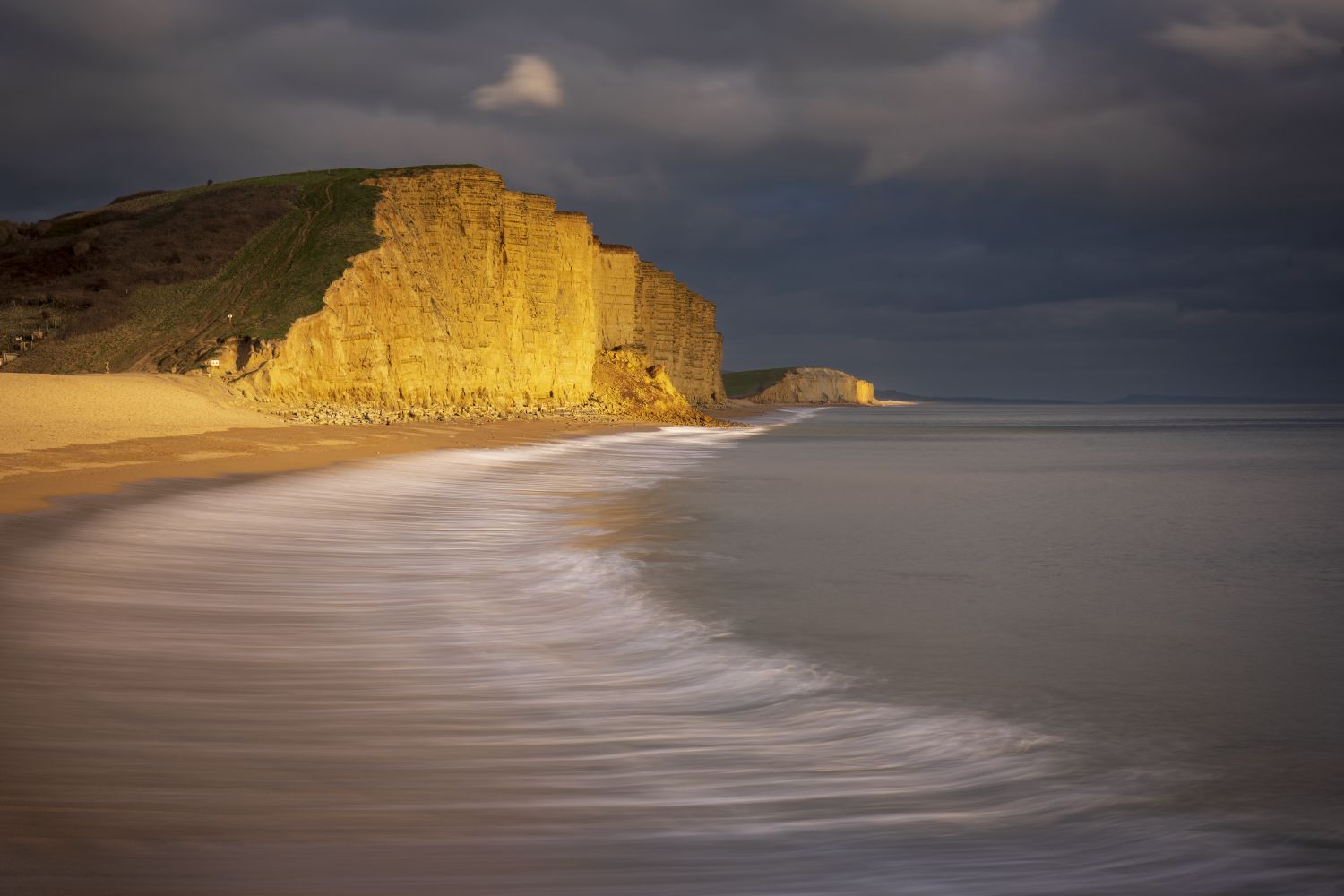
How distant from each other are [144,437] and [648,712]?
63.5 feet

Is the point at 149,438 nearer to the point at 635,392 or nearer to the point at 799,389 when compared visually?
the point at 635,392

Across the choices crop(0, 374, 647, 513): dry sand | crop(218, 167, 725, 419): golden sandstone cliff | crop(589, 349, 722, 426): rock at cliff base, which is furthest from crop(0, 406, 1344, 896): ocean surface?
crop(589, 349, 722, 426): rock at cliff base

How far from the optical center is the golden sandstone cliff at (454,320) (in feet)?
120

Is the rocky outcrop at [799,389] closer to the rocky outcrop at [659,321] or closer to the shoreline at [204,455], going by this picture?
the rocky outcrop at [659,321]

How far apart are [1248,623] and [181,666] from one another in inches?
334

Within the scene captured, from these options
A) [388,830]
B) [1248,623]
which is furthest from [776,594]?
[388,830]

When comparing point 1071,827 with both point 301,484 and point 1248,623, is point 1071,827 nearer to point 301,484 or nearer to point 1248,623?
point 1248,623

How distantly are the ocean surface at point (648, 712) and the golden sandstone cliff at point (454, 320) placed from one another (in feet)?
82.0

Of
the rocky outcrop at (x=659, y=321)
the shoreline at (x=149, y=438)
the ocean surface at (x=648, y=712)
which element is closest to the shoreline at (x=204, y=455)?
the shoreline at (x=149, y=438)

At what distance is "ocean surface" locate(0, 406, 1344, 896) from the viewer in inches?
138

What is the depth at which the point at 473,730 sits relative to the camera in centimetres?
494

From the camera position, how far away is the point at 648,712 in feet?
18.1

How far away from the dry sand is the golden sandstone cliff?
547cm

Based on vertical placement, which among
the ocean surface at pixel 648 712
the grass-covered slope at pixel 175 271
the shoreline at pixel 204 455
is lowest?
the ocean surface at pixel 648 712
